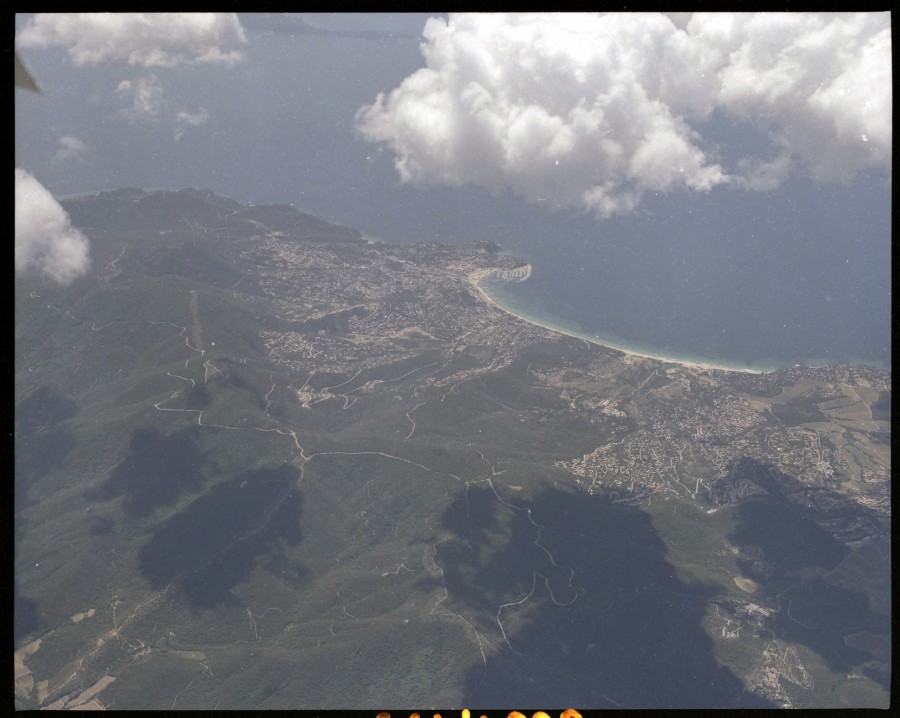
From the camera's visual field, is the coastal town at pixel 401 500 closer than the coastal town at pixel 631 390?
Yes

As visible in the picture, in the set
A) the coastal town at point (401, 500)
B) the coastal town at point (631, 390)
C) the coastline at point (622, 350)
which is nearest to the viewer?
the coastal town at point (401, 500)

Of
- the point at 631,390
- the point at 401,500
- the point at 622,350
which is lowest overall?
the point at 401,500

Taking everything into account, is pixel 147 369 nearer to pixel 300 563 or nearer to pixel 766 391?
pixel 300 563

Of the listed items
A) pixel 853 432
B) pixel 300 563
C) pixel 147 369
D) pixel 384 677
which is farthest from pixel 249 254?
pixel 853 432

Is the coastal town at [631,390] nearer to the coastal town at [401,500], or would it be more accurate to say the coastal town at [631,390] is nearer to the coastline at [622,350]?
the coastal town at [401,500]

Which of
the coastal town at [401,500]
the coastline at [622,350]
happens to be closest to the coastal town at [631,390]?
the coastal town at [401,500]

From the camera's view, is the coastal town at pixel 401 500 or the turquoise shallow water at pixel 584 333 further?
the turquoise shallow water at pixel 584 333

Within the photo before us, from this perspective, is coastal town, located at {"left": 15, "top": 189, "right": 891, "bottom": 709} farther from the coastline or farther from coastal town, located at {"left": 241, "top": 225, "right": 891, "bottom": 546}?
the coastline

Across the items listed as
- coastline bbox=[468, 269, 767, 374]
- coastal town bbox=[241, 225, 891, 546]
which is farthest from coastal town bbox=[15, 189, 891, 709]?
coastline bbox=[468, 269, 767, 374]

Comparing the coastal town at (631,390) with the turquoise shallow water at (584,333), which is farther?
the turquoise shallow water at (584,333)

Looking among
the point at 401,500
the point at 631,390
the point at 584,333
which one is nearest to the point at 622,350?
the point at 584,333

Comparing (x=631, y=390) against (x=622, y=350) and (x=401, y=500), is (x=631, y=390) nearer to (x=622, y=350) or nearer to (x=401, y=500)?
(x=622, y=350)

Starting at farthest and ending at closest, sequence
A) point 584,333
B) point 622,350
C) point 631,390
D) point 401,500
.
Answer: point 584,333 → point 622,350 → point 631,390 → point 401,500

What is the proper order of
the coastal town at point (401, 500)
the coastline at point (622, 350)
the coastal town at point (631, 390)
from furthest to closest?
the coastline at point (622, 350) → the coastal town at point (631, 390) → the coastal town at point (401, 500)
